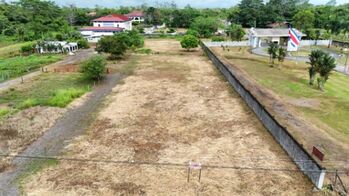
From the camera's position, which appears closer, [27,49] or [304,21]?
[27,49]

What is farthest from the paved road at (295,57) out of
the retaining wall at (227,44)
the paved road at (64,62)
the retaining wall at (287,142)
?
the paved road at (64,62)

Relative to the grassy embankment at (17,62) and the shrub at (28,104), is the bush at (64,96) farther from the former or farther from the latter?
the grassy embankment at (17,62)

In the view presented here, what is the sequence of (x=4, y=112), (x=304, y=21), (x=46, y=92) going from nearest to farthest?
1. (x=4, y=112)
2. (x=46, y=92)
3. (x=304, y=21)

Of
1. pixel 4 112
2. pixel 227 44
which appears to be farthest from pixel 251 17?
pixel 4 112

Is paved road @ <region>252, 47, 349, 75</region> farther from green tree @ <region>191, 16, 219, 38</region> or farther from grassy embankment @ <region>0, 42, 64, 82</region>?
grassy embankment @ <region>0, 42, 64, 82</region>

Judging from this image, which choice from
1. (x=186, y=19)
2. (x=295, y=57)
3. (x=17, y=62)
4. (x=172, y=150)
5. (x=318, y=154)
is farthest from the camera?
(x=186, y=19)

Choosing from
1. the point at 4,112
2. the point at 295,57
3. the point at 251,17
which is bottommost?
the point at 4,112

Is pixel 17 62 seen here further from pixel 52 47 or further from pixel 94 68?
pixel 94 68
